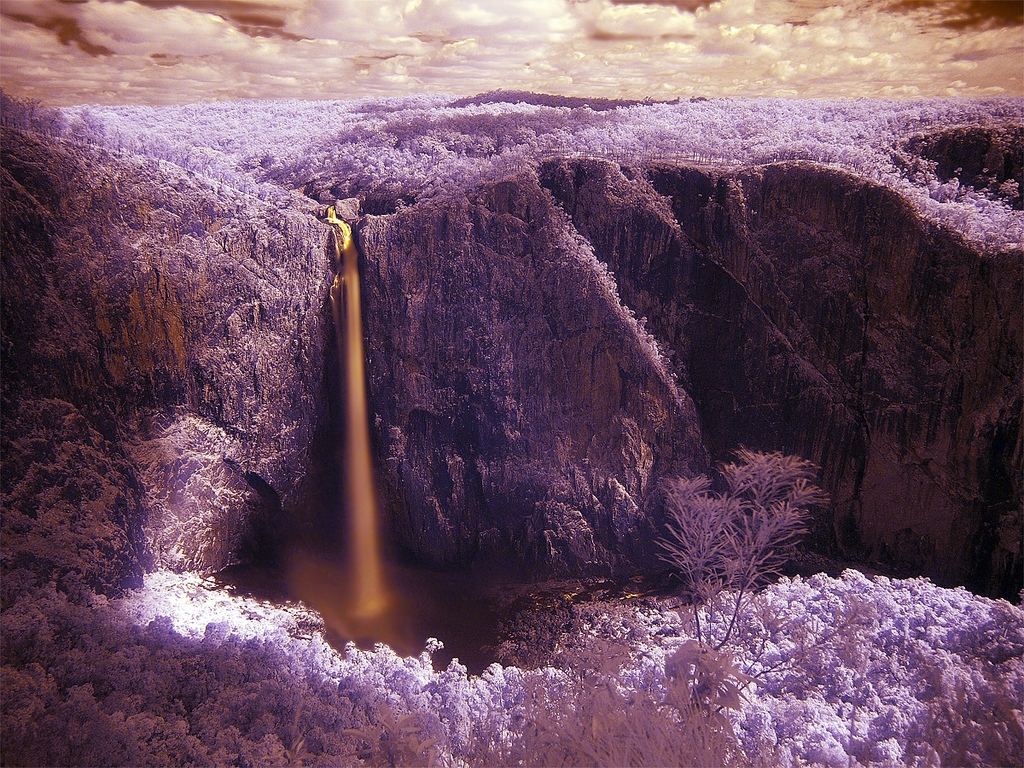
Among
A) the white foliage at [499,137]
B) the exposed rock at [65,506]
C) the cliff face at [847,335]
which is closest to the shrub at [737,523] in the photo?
the cliff face at [847,335]

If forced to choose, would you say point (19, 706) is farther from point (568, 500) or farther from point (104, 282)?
point (568, 500)

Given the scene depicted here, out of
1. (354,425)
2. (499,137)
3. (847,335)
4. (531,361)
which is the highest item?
(499,137)

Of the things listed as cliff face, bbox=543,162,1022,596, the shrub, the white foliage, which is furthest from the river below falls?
the white foliage

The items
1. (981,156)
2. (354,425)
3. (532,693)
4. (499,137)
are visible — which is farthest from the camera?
(499,137)

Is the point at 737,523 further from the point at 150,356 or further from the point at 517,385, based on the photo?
the point at 150,356

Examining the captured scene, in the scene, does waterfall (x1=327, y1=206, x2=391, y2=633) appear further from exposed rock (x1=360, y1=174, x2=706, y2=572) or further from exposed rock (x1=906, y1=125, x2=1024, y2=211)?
exposed rock (x1=906, y1=125, x2=1024, y2=211)

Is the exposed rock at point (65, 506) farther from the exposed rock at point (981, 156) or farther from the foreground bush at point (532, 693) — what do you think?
the exposed rock at point (981, 156)

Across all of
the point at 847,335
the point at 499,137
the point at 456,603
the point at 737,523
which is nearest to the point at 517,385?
the point at 456,603
